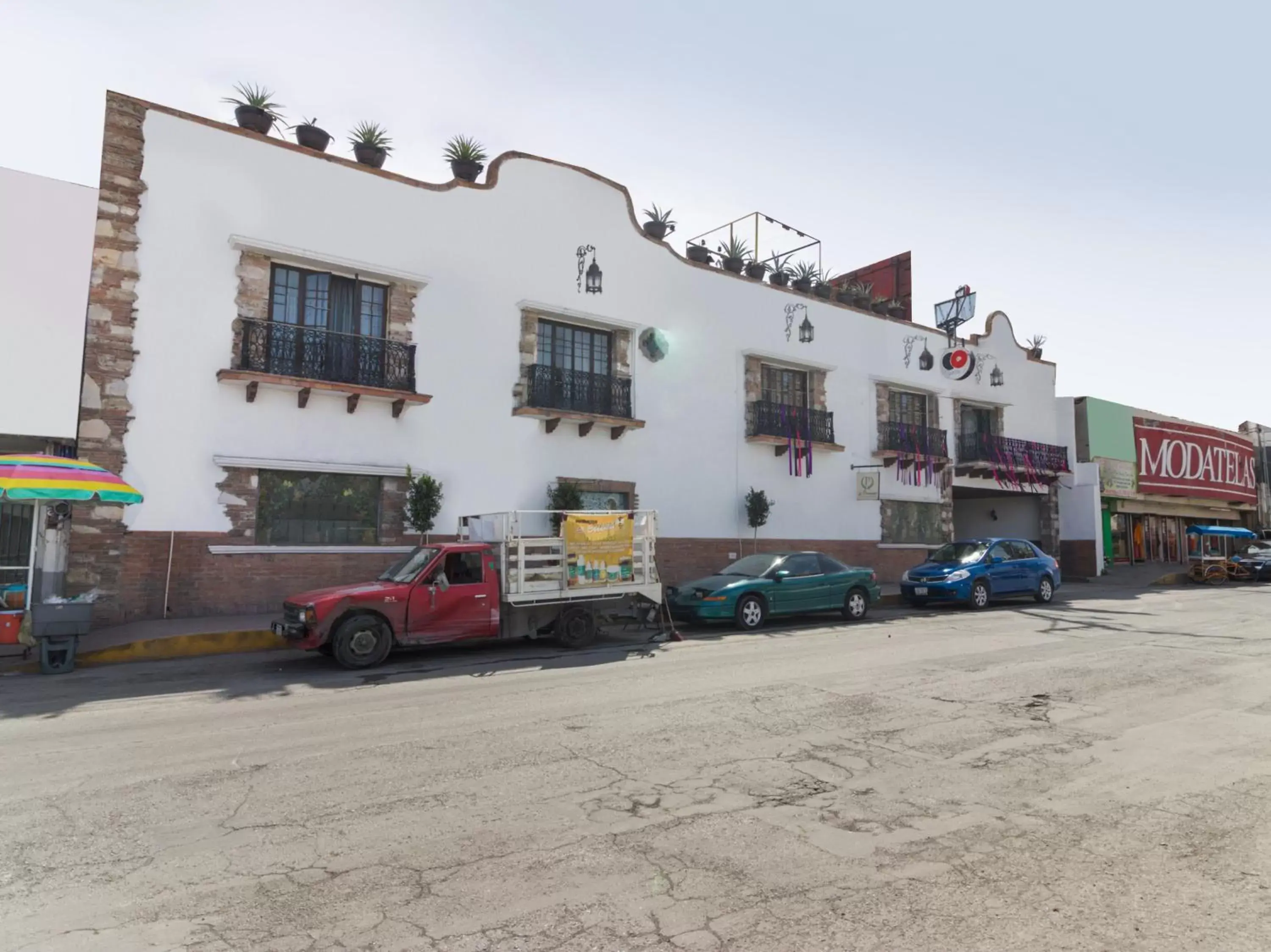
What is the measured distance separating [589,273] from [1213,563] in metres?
22.9

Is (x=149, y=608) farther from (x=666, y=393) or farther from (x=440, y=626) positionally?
(x=666, y=393)

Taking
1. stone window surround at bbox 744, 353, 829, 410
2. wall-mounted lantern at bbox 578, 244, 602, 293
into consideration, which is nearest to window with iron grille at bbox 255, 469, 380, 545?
wall-mounted lantern at bbox 578, 244, 602, 293

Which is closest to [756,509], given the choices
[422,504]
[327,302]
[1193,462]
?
[422,504]

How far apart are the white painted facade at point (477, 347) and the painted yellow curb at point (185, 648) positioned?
110 inches

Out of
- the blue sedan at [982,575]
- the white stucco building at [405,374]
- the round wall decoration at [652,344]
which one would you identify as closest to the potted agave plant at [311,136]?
the white stucco building at [405,374]

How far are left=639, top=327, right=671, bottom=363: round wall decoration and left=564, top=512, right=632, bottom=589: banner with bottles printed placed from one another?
7.44 metres

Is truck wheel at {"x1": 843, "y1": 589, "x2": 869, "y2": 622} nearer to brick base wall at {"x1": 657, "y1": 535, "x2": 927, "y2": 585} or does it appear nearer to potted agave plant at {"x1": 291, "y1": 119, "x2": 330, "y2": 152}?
brick base wall at {"x1": 657, "y1": 535, "x2": 927, "y2": 585}

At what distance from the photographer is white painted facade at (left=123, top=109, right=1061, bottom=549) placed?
13.7 metres

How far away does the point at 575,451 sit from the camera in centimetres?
1792

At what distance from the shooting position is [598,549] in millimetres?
12352

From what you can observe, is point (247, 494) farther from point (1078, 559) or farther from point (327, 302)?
point (1078, 559)

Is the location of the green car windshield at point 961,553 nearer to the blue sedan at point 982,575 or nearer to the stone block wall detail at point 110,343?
the blue sedan at point 982,575

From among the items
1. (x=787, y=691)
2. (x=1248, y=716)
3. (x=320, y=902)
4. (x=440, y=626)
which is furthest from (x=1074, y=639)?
(x=320, y=902)

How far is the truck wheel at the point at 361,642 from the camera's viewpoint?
10.2 meters
